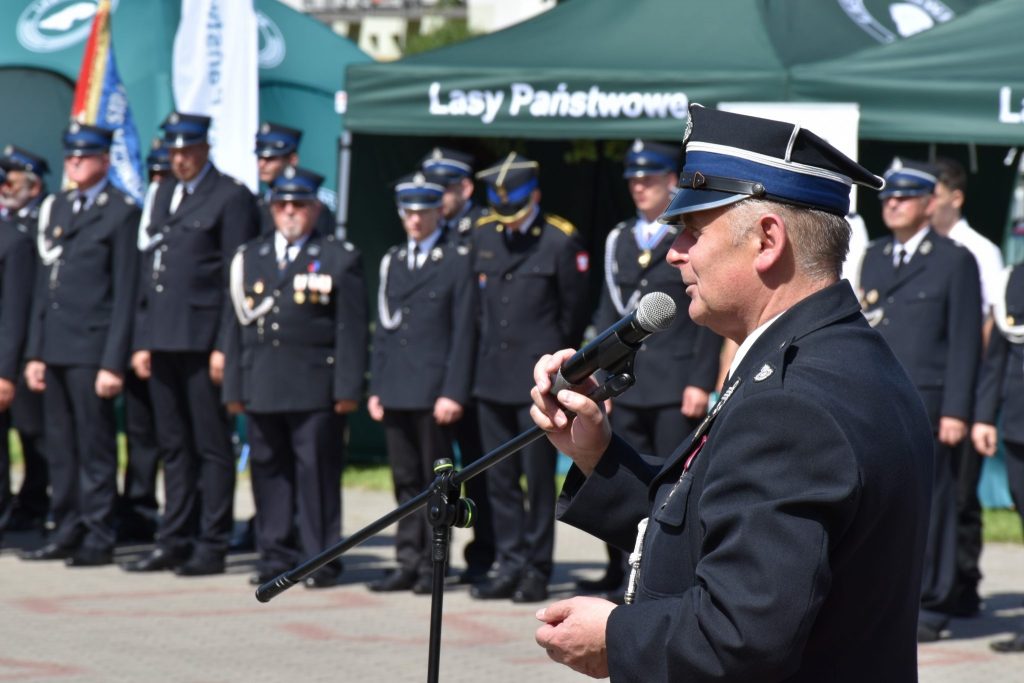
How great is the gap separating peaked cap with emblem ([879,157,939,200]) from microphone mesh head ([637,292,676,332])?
5.10 metres

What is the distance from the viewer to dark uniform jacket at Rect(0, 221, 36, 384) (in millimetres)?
9227

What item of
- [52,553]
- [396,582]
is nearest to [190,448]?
[52,553]

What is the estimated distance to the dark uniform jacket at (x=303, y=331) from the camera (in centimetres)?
834

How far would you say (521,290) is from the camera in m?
8.17

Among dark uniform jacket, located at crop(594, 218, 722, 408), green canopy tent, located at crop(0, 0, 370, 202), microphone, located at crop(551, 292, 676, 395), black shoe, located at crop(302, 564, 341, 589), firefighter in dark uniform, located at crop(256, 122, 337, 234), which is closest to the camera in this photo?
microphone, located at crop(551, 292, 676, 395)

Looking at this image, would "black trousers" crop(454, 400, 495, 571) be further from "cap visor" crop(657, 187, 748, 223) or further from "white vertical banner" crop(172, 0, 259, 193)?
"cap visor" crop(657, 187, 748, 223)

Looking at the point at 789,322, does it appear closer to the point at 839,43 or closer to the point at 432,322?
the point at 432,322

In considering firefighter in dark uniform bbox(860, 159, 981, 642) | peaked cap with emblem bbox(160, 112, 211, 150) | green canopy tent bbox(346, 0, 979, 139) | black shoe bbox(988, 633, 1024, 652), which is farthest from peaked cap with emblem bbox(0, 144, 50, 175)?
black shoe bbox(988, 633, 1024, 652)

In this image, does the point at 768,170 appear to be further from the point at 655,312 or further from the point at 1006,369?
the point at 1006,369

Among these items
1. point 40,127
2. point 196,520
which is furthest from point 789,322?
point 40,127

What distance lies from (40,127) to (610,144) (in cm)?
528

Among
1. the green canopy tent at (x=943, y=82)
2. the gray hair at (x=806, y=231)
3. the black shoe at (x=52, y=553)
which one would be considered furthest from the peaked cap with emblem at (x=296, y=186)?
the gray hair at (x=806, y=231)

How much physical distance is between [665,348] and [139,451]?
3.51 meters

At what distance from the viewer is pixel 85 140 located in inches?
352
